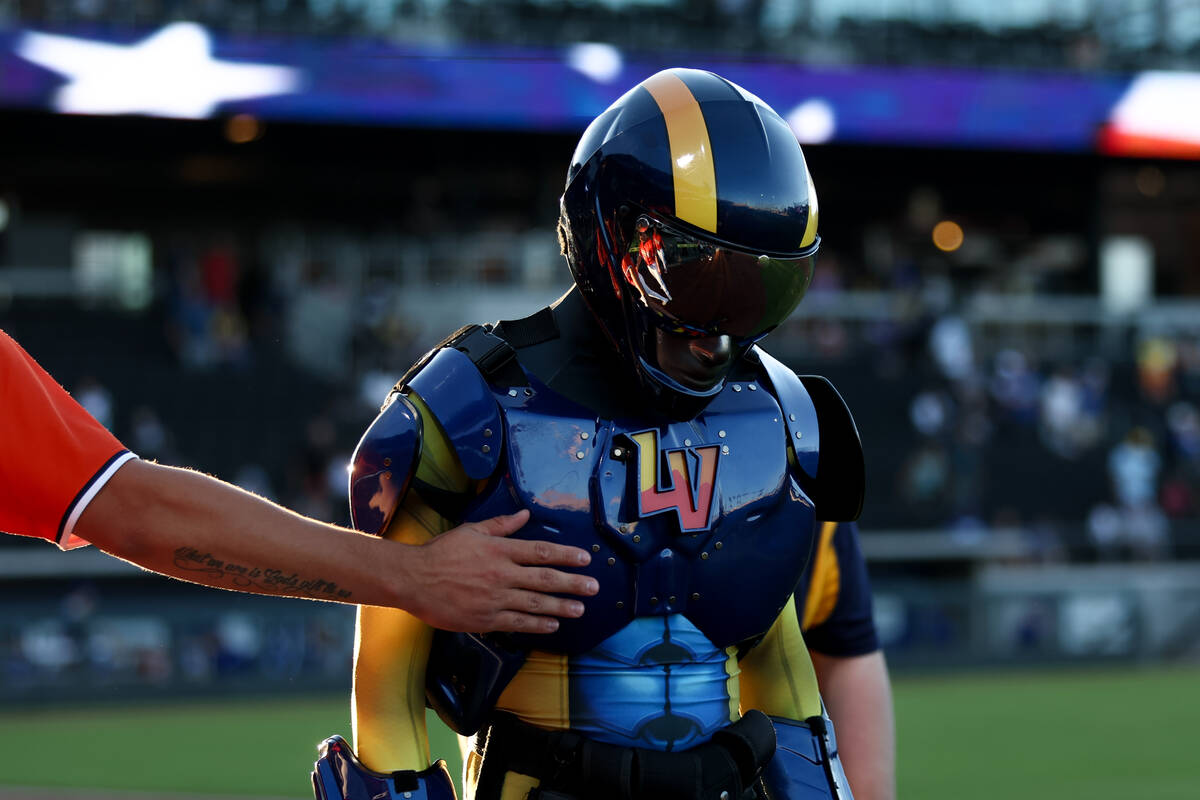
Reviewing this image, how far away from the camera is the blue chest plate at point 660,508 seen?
98.7 inches

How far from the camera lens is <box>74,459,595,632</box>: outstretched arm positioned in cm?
229

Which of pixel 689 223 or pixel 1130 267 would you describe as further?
pixel 1130 267

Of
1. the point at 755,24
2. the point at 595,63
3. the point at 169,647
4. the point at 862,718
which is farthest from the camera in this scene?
the point at 755,24

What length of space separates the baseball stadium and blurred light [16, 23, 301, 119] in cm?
4

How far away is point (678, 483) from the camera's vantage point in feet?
8.43

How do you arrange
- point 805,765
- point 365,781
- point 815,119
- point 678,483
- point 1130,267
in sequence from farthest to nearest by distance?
point 1130,267
point 815,119
point 805,765
point 678,483
point 365,781

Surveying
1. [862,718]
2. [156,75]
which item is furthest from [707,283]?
[156,75]

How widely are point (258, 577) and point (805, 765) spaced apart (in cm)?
104

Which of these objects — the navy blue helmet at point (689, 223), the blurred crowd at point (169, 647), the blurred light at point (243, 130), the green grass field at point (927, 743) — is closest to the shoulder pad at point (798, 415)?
the navy blue helmet at point (689, 223)

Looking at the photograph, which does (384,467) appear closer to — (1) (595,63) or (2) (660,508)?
(2) (660,508)

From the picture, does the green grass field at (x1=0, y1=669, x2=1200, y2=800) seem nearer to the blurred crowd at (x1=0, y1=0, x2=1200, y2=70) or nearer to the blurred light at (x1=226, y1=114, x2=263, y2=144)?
the blurred crowd at (x1=0, y1=0, x2=1200, y2=70)

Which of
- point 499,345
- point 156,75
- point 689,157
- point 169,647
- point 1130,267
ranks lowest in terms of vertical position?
point 169,647

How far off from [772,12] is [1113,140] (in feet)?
17.1

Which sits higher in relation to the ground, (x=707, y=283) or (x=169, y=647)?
(x=707, y=283)
